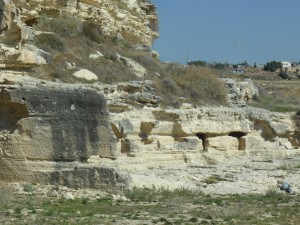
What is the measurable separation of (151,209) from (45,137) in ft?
9.04

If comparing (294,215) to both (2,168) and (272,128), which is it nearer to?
(2,168)

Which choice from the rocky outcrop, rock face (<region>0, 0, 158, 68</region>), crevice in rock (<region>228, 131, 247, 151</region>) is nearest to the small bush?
rock face (<region>0, 0, 158, 68</region>)

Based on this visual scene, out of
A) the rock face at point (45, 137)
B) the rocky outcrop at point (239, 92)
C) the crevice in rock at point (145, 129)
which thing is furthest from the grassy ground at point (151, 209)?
the rocky outcrop at point (239, 92)

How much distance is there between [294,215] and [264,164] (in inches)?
360

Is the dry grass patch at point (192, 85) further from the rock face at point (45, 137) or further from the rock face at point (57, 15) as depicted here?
the rock face at point (45, 137)

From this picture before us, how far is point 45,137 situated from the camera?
12.2m

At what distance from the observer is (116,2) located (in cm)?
2689

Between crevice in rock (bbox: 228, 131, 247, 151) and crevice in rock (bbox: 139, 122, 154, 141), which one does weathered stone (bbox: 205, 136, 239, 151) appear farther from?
crevice in rock (bbox: 139, 122, 154, 141)

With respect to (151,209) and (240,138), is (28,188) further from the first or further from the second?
(240,138)

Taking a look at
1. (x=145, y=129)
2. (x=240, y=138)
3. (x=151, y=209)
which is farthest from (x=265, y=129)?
(x=151, y=209)

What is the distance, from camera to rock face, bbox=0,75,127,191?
12.1 metres

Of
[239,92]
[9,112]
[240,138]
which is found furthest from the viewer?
[239,92]

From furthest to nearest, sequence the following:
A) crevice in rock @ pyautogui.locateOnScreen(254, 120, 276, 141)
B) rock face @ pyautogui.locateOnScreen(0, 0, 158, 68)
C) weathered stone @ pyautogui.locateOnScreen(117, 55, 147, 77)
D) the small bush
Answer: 1. crevice in rock @ pyautogui.locateOnScreen(254, 120, 276, 141)
2. weathered stone @ pyautogui.locateOnScreen(117, 55, 147, 77)
3. rock face @ pyautogui.locateOnScreen(0, 0, 158, 68)
4. the small bush

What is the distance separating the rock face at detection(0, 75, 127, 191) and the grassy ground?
62cm
